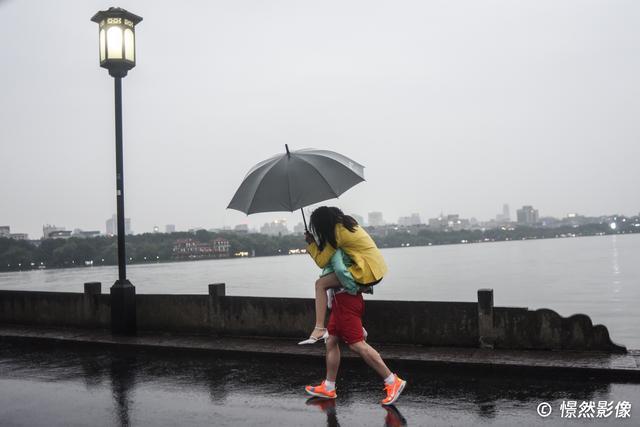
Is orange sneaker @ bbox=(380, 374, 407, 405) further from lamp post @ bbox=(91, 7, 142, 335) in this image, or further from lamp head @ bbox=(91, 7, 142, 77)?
lamp head @ bbox=(91, 7, 142, 77)

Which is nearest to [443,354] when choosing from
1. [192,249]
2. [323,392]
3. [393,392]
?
[393,392]

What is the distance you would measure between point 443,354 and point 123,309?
16.7ft

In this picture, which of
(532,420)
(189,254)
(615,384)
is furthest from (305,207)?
(189,254)

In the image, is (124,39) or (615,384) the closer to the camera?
(615,384)

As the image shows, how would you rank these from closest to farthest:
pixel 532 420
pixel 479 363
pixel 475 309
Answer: pixel 532 420
pixel 479 363
pixel 475 309

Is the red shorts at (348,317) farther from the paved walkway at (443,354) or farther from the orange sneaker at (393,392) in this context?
the paved walkway at (443,354)

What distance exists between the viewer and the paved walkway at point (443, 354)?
21.2 feet

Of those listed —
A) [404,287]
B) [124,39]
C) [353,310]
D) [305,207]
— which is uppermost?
[124,39]

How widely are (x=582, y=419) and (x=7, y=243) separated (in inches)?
6048

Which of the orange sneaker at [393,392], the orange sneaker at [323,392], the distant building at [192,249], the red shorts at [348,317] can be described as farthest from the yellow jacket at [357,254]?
the distant building at [192,249]

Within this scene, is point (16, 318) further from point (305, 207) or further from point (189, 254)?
point (189, 254)

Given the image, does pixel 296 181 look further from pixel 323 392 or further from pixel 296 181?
Answer: pixel 323 392

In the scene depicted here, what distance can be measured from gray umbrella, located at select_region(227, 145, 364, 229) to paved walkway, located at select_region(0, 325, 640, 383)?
221cm

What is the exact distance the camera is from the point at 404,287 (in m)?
65.8
